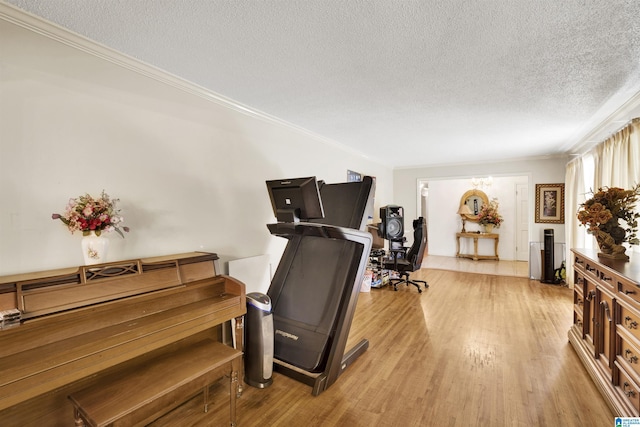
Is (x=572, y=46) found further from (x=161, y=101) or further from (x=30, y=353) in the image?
(x=30, y=353)

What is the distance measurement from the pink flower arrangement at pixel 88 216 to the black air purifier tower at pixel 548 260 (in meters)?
6.65

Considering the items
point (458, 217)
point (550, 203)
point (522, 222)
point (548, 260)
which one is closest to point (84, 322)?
point (548, 260)

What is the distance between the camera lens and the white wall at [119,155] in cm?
166

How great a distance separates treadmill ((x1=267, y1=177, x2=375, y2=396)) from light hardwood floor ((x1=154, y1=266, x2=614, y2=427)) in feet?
0.59

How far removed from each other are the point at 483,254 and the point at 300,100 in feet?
23.8

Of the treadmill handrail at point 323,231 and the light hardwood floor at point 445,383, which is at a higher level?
the treadmill handrail at point 323,231

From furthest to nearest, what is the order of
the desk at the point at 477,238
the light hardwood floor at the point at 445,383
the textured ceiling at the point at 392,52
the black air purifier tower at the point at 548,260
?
the desk at the point at 477,238
the black air purifier tower at the point at 548,260
the light hardwood floor at the point at 445,383
the textured ceiling at the point at 392,52

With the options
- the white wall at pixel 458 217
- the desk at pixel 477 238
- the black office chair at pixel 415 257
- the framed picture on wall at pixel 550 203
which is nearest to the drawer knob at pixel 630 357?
the black office chair at pixel 415 257

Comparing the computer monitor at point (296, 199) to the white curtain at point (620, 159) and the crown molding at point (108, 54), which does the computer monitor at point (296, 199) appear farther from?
the white curtain at point (620, 159)

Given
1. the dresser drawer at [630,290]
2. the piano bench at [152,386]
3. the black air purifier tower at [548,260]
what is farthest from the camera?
the black air purifier tower at [548,260]

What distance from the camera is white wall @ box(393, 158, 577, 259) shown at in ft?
19.3

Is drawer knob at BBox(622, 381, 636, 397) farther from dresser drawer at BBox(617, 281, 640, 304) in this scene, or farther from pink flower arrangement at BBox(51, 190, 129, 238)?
pink flower arrangement at BBox(51, 190, 129, 238)

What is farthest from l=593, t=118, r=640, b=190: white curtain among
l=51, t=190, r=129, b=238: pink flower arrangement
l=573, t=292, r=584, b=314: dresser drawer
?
l=51, t=190, r=129, b=238: pink flower arrangement

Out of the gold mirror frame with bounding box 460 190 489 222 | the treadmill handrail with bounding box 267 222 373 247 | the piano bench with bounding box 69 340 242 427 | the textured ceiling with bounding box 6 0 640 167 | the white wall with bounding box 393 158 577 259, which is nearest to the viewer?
the piano bench with bounding box 69 340 242 427
